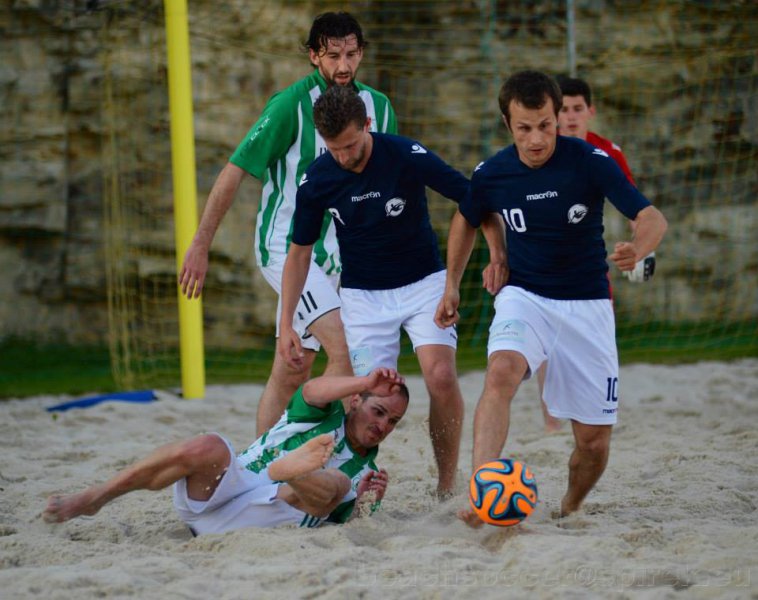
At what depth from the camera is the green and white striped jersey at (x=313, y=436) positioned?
402cm

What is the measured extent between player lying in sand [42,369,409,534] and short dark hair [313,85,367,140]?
1.00 metres

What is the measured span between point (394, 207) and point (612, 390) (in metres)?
1.16

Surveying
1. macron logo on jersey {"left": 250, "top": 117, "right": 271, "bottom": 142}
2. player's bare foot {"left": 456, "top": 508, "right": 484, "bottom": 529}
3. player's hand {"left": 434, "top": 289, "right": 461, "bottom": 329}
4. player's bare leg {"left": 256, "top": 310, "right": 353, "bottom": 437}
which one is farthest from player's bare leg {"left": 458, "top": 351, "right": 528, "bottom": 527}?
macron logo on jersey {"left": 250, "top": 117, "right": 271, "bottom": 142}

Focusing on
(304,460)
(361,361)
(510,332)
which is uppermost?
(510,332)

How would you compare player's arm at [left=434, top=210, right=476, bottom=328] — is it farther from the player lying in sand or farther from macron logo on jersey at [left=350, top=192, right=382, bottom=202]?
the player lying in sand

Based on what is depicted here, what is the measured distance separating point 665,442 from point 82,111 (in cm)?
557

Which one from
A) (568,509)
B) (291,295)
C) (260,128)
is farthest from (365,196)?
(568,509)

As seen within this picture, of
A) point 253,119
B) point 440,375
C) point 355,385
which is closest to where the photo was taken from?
point 355,385

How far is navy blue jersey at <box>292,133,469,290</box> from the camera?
4438 millimetres

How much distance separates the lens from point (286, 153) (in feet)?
16.4

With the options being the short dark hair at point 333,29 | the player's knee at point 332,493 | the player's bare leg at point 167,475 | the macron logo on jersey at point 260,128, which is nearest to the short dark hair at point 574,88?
the short dark hair at point 333,29

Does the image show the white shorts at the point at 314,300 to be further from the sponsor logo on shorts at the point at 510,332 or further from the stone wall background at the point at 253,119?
the stone wall background at the point at 253,119

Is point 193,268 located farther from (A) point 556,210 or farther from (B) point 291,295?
(A) point 556,210

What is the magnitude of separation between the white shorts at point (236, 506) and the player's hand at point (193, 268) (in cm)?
100
